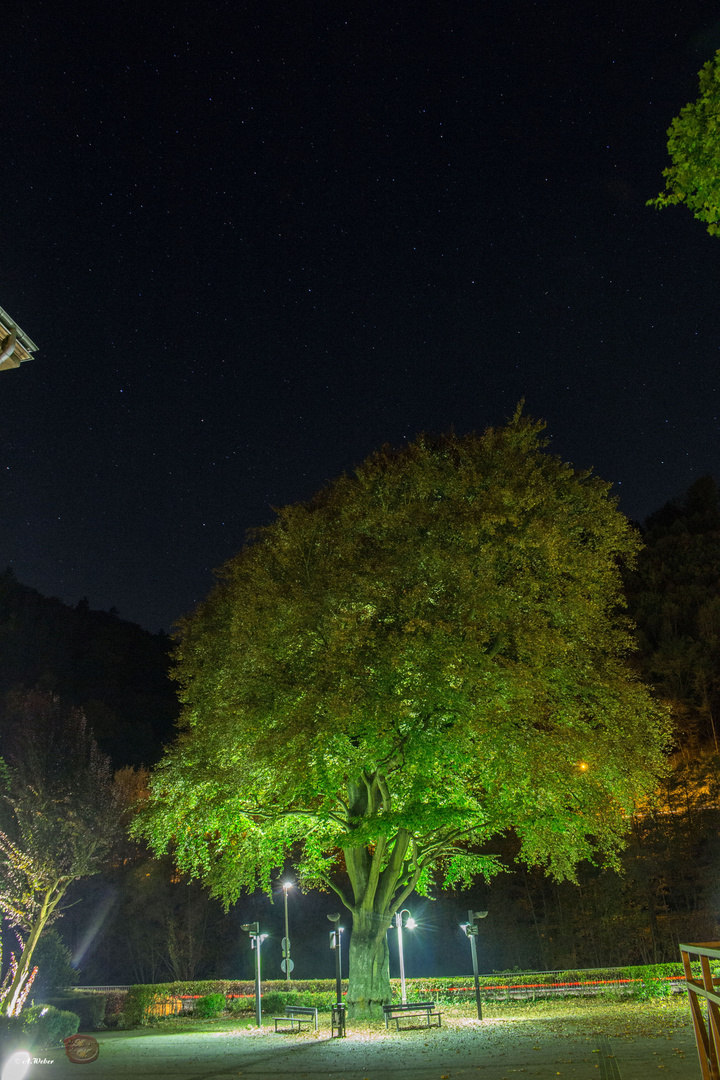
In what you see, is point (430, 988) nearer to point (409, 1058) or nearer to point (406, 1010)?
point (406, 1010)

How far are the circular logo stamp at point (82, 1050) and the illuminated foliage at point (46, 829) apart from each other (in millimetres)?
4440

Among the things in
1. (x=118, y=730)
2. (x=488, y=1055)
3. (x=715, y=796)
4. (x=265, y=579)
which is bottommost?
(x=488, y=1055)

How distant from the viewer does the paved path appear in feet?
30.9

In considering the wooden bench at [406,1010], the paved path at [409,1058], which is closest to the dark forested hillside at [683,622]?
the wooden bench at [406,1010]

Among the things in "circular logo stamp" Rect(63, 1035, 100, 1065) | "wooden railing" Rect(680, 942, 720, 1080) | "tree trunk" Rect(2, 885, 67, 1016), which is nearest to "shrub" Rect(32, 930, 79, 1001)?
"tree trunk" Rect(2, 885, 67, 1016)

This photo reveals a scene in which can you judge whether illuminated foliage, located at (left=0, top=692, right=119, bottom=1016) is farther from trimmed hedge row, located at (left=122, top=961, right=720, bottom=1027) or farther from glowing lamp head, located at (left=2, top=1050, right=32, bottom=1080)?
glowing lamp head, located at (left=2, top=1050, right=32, bottom=1080)

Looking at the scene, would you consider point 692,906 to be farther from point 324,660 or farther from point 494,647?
point 324,660

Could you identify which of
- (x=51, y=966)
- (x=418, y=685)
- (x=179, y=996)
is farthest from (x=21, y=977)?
(x=179, y=996)

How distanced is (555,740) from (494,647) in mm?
2927

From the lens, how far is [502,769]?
17484 millimetres

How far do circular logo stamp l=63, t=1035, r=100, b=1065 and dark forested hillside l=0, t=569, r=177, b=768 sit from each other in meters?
39.1

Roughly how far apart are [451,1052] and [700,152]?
12.8 meters

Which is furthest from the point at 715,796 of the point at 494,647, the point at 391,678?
the point at 391,678

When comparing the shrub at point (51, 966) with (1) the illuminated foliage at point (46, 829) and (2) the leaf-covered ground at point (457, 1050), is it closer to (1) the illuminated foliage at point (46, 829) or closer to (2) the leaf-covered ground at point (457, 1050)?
(1) the illuminated foliage at point (46, 829)
